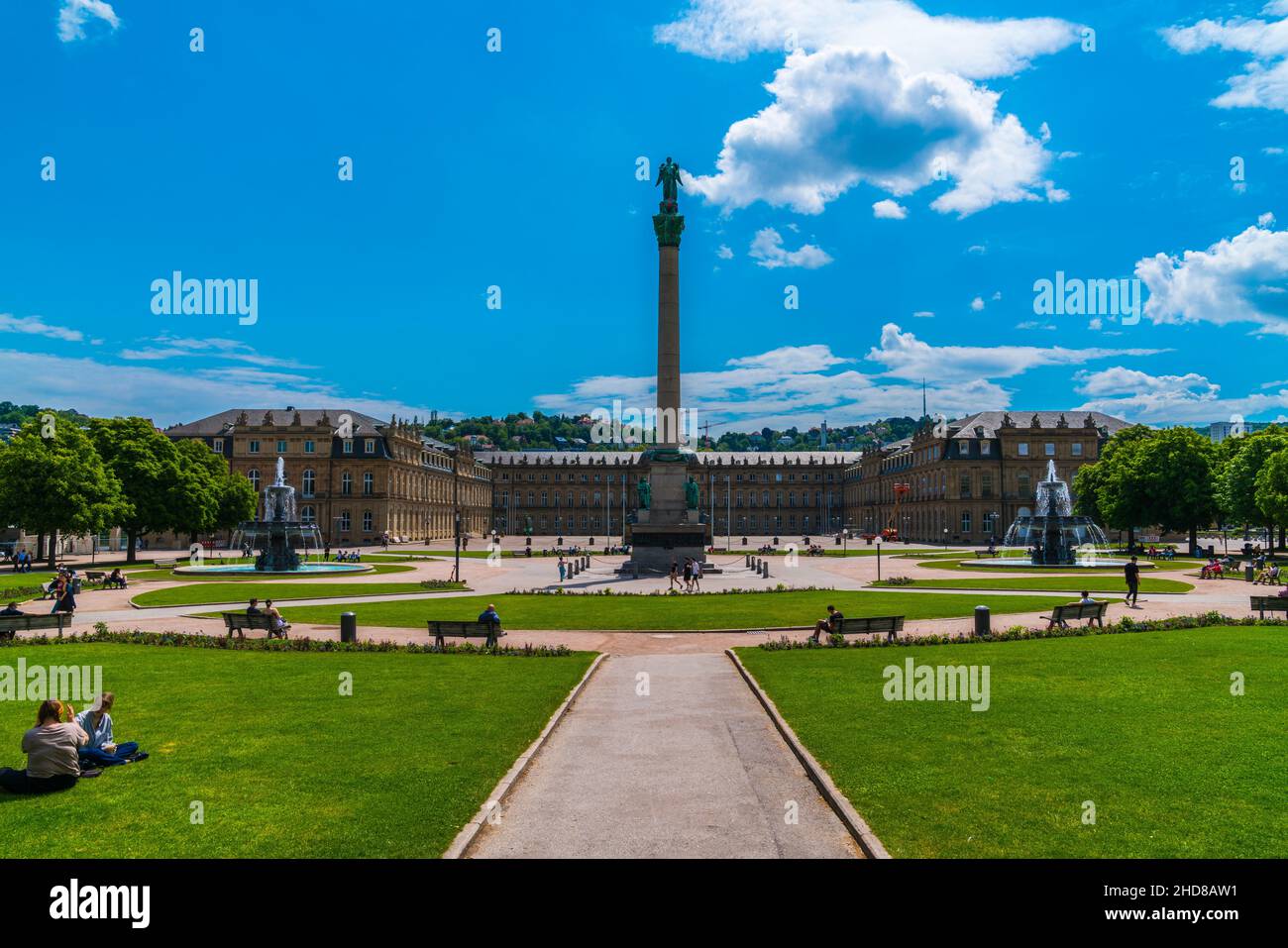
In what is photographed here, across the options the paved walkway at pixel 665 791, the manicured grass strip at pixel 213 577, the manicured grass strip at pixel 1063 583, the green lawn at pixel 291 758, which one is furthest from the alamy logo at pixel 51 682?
the manicured grass strip at pixel 1063 583

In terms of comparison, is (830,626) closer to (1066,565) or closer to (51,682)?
(51,682)

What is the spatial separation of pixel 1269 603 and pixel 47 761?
114ft

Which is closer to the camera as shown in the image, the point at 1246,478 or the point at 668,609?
the point at 668,609

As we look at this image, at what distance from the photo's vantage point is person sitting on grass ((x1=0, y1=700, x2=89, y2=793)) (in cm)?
1080

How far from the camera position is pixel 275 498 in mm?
63969

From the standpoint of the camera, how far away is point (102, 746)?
12.1 meters

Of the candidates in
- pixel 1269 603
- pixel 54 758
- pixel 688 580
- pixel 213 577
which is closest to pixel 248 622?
pixel 54 758

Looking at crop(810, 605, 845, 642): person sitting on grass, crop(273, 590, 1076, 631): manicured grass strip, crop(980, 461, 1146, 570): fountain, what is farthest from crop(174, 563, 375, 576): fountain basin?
crop(980, 461, 1146, 570): fountain
